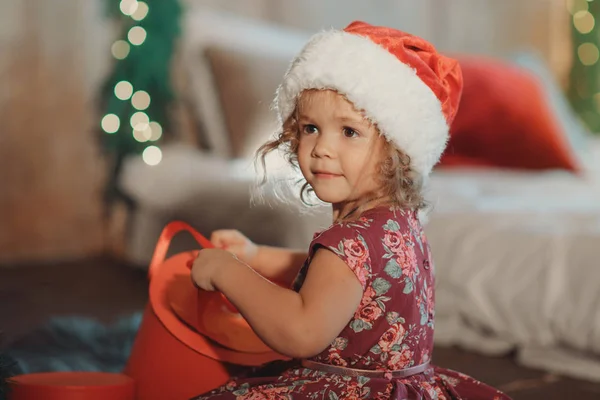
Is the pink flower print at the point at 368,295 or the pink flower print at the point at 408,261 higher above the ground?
the pink flower print at the point at 408,261

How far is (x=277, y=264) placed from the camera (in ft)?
4.27

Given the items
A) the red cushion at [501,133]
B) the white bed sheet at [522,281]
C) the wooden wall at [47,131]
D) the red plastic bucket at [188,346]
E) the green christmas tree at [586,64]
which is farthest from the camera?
A: the green christmas tree at [586,64]

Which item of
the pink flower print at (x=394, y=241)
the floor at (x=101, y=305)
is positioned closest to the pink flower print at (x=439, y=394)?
the pink flower print at (x=394, y=241)

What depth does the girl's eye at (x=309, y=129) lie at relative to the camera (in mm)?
1106

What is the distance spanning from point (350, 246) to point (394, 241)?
0.27 ft

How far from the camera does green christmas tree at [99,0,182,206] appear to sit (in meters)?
2.73

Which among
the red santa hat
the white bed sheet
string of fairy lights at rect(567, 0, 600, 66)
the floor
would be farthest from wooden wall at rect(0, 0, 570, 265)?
the red santa hat

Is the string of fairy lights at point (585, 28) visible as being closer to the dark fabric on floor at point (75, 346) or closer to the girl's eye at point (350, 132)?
the dark fabric on floor at point (75, 346)

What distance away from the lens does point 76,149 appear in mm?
3104

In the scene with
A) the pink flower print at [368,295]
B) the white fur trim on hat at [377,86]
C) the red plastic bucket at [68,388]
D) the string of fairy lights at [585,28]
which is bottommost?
the red plastic bucket at [68,388]

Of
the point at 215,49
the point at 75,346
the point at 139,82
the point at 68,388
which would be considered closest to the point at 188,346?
the point at 68,388

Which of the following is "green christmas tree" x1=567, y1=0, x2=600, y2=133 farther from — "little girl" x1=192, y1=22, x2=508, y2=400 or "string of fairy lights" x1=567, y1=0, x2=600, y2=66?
"little girl" x1=192, y1=22, x2=508, y2=400

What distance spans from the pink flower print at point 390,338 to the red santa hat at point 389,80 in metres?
0.23

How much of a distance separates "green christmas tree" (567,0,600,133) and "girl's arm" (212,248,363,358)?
3292mm
